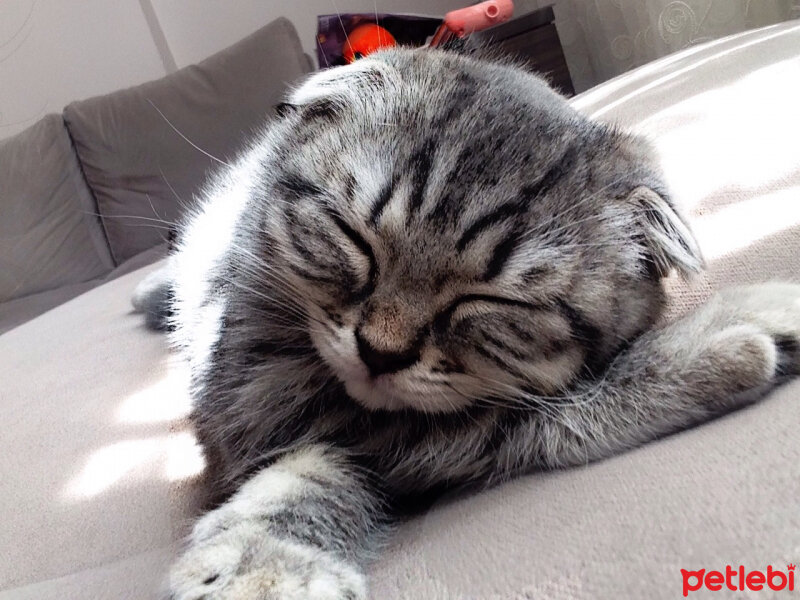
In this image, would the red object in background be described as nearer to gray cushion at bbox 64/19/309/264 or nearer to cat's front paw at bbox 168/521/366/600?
gray cushion at bbox 64/19/309/264

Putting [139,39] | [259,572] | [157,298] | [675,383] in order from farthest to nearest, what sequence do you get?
[139,39]
[157,298]
[675,383]
[259,572]

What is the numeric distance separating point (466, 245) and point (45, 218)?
2.80 m

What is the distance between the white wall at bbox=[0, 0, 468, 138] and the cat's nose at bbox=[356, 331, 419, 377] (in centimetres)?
320

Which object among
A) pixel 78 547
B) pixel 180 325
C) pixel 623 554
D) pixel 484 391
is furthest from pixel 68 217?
pixel 623 554

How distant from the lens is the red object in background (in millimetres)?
2748

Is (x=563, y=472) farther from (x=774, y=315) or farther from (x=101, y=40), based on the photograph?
(x=101, y=40)

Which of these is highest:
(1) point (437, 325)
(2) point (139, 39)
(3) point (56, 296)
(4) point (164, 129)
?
(2) point (139, 39)

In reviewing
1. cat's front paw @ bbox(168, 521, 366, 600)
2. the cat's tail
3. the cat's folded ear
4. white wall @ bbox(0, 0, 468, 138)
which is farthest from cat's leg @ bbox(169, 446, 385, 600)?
white wall @ bbox(0, 0, 468, 138)

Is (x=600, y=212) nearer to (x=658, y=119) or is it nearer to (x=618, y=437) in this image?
(x=618, y=437)

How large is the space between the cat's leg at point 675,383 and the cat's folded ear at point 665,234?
7 centimetres

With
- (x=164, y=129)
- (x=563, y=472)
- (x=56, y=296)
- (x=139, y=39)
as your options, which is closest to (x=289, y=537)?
(x=563, y=472)

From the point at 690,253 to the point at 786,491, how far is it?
1.28ft

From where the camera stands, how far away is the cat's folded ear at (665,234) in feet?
2.53

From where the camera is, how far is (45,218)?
295 cm
